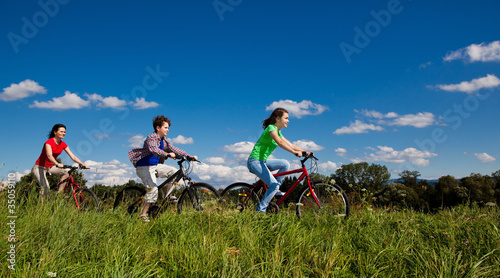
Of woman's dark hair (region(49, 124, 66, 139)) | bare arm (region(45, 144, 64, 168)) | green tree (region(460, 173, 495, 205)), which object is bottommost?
bare arm (region(45, 144, 64, 168))

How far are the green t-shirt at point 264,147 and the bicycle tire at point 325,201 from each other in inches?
40.7

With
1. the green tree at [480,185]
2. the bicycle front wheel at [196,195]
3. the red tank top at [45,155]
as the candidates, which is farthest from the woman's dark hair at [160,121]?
the green tree at [480,185]

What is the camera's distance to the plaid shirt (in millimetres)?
6602

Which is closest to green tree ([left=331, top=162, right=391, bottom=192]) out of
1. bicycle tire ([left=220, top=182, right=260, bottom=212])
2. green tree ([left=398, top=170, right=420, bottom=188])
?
green tree ([left=398, top=170, right=420, bottom=188])

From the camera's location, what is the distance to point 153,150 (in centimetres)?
658

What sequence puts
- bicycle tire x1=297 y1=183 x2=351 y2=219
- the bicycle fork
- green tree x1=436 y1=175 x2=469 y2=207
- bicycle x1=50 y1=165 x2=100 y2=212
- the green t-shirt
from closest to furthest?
bicycle tire x1=297 y1=183 x2=351 y2=219, the green t-shirt, the bicycle fork, bicycle x1=50 y1=165 x2=100 y2=212, green tree x1=436 y1=175 x2=469 y2=207

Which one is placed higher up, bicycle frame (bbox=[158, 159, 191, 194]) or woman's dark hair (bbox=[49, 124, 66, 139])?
woman's dark hair (bbox=[49, 124, 66, 139])

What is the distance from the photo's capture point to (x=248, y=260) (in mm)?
3541

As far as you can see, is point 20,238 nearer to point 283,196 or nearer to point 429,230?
point 283,196

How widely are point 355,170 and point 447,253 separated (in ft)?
216

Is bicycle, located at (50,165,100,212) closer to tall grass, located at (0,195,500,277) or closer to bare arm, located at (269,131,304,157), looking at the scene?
tall grass, located at (0,195,500,277)

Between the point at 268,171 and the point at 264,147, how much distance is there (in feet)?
1.60

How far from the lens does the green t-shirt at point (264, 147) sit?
6.58 m

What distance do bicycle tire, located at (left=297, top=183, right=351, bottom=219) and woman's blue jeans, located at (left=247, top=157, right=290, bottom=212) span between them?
1.81 feet
